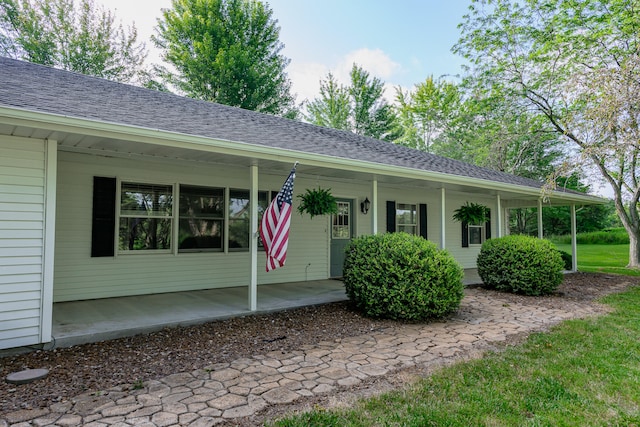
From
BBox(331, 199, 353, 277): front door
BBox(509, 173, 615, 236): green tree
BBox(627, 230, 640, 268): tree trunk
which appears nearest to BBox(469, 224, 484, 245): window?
BBox(331, 199, 353, 277): front door

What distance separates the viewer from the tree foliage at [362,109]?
83.9 ft

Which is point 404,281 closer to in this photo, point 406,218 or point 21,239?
point 21,239

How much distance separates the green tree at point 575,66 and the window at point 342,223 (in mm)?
4500

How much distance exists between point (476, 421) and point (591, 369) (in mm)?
1800

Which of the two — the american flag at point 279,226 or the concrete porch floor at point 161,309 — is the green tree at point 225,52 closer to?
the concrete porch floor at point 161,309

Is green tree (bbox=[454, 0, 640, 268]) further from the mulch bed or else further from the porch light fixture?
the mulch bed

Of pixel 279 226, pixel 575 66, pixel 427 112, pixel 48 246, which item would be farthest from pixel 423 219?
pixel 427 112

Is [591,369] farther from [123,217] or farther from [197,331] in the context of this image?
[123,217]

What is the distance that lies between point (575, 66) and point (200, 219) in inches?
426

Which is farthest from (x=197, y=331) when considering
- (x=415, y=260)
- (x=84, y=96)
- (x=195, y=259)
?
(x=84, y=96)

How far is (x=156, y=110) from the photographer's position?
5.29 meters

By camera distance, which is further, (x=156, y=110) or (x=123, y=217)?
(x=123, y=217)

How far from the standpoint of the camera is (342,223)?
8875 mm

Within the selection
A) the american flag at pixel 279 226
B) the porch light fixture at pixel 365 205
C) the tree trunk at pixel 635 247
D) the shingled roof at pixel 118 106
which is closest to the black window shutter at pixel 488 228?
the porch light fixture at pixel 365 205
